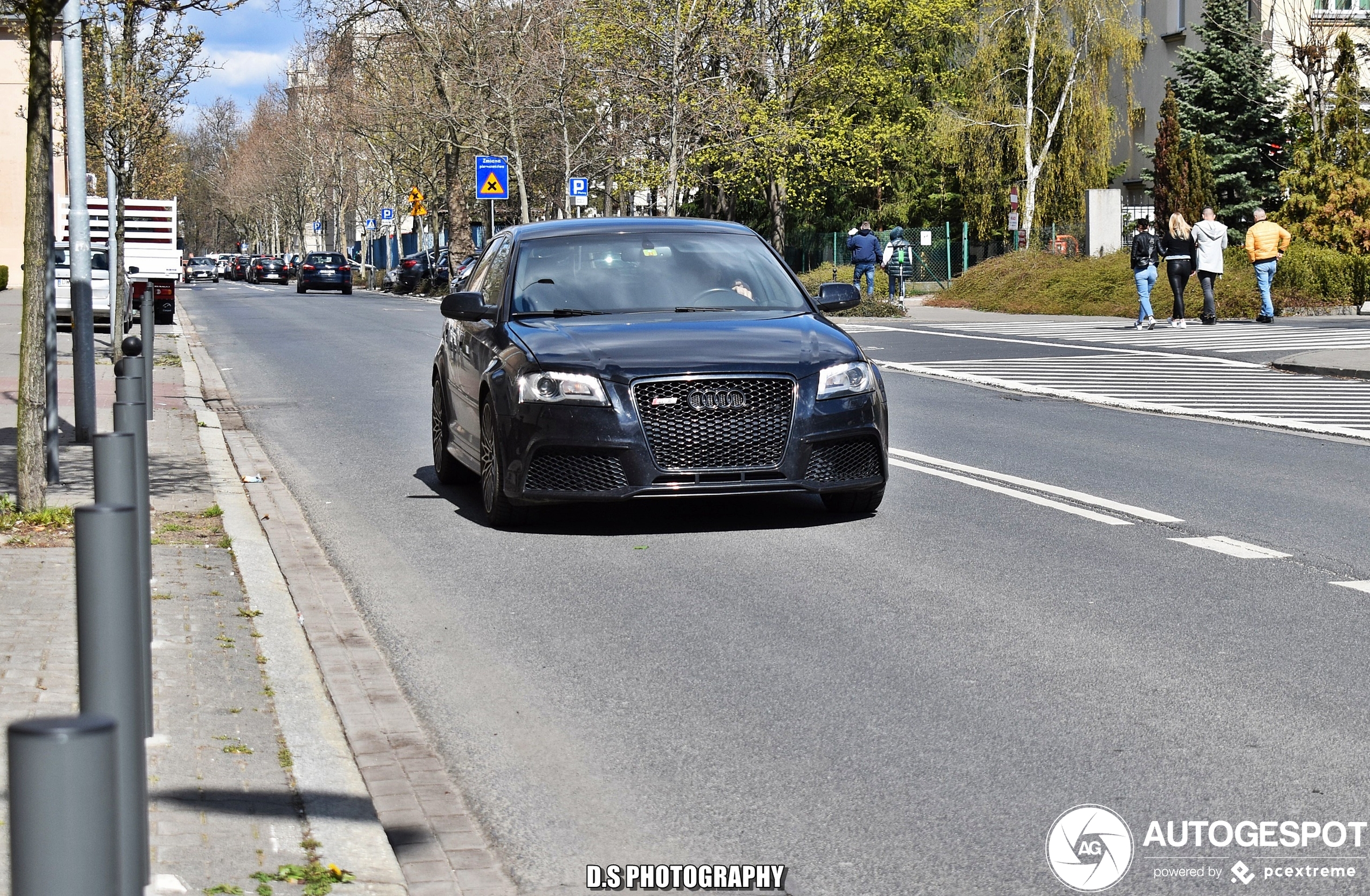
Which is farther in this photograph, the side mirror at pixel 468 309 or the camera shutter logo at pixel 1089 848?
the side mirror at pixel 468 309

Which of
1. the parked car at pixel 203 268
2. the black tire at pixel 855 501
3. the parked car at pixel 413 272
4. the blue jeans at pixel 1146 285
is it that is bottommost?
the black tire at pixel 855 501

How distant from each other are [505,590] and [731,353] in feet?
6.17

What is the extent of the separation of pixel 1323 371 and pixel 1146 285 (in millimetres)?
8731

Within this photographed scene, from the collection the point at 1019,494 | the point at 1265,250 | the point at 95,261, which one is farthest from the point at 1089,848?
the point at 95,261

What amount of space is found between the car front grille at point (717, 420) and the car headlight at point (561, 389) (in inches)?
8.0

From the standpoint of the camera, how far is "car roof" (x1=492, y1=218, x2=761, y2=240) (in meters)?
10.7

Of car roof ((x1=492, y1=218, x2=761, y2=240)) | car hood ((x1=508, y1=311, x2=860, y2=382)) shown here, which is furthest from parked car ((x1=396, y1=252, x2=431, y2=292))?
car hood ((x1=508, y1=311, x2=860, y2=382))

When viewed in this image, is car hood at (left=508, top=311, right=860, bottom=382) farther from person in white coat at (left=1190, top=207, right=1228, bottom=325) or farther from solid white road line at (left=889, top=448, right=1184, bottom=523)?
person in white coat at (left=1190, top=207, right=1228, bottom=325)

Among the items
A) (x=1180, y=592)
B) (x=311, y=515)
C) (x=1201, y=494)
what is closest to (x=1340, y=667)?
(x=1180, y=592)

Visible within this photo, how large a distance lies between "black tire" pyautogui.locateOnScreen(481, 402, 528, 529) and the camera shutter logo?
17.0ft

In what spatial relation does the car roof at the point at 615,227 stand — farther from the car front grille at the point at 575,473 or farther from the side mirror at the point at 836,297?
the car front grille at the point at 575,473

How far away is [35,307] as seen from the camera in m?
9.34

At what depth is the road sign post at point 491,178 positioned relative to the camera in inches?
1665

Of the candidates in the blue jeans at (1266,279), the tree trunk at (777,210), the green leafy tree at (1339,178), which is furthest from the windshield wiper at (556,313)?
the tree trunk at (777,210)
